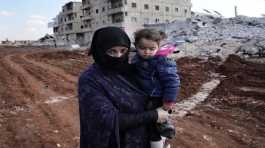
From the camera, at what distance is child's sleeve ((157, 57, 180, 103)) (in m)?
2.75

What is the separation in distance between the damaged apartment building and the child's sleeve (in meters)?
48.6

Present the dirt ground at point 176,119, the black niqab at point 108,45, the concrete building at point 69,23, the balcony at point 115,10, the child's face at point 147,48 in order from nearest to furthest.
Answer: the black niqab at point 108,45 → the child's face at point 147,48 → the dirt ground at point 176,119 → the balcony at point 115,10 → the concrete building at point 69,23

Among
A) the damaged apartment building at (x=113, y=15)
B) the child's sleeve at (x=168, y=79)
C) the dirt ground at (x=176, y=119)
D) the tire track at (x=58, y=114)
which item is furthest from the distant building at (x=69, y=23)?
the child's sleeve at (x=168, y=79)

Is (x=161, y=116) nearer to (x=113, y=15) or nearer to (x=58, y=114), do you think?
(x=58, y=114)

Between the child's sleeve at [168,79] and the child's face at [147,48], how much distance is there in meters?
0.08

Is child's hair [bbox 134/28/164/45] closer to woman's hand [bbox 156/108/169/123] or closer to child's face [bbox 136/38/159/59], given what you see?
child's face [bbox 136/38/159/59]

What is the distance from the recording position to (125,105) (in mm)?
2598

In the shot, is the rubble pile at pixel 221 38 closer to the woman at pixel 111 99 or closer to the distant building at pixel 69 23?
the woman at pixel 111 99

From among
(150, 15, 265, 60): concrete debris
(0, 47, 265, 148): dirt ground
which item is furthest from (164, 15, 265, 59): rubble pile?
(0, 47, 265, 148): dirt ground

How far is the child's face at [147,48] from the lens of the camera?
2874 mm

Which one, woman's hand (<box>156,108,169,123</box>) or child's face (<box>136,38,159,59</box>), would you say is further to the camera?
child's face (<box>136,38,159,59</box>)

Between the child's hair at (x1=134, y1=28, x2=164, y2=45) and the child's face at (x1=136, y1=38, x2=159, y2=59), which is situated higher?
the child's hair at (x1=134, y1=28, x2=164, y2=45)

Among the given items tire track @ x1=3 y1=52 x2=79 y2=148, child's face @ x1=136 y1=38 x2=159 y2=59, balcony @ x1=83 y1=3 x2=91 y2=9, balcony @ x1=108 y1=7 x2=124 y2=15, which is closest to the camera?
child's face @ x1=136 y1=38 x2=159 y2=59

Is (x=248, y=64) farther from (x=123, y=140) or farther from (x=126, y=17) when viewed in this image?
(x=126, y=17)
